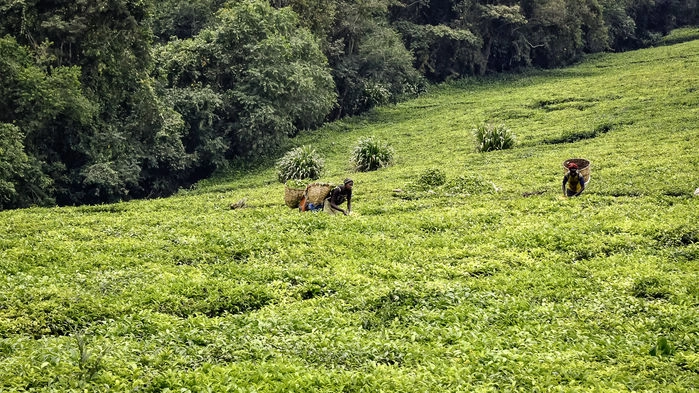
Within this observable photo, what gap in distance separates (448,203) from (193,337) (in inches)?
455

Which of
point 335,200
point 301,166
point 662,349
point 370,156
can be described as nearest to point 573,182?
point 335,200

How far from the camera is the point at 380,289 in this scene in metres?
11.1

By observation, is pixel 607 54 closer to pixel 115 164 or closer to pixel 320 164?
pixel 320 164

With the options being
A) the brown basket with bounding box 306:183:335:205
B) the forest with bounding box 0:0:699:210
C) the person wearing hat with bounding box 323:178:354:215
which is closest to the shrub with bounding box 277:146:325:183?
the forest with bounding box 0:0:699:210

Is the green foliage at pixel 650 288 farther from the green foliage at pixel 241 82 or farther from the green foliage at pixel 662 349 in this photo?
the green foliage at pixel 241 82

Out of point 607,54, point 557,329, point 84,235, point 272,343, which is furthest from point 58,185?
point 607,54

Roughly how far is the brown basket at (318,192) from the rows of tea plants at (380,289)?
83 cm

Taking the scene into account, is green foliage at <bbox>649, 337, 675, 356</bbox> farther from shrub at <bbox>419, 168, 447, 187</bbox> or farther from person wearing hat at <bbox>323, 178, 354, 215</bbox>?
shrub at <bbox>419, 168, 447, 187</bbox>

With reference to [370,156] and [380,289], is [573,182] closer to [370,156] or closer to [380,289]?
[380,289]

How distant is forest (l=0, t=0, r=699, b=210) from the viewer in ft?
85.6

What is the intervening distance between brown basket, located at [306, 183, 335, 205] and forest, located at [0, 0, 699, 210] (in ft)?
38.8

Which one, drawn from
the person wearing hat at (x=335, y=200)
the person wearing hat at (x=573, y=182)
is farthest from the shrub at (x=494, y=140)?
the person wearing hat at (x=335, y=200)

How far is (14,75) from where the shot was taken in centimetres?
2484

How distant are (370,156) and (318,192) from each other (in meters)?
12.0
